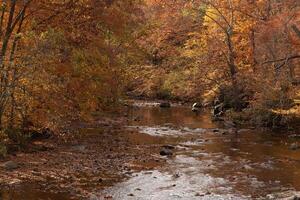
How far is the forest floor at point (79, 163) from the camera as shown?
493 inches

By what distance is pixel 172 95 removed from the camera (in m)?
45.1

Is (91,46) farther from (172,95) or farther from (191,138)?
(172,95)

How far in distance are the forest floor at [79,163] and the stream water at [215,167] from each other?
2.09ft

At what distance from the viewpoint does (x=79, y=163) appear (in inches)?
605

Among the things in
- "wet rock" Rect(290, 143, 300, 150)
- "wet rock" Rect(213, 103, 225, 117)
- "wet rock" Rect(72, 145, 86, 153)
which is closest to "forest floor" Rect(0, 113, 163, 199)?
"wet rock" Rect(72, 145, 86, 153)

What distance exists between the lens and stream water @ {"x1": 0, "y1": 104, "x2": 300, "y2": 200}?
12.3 meters

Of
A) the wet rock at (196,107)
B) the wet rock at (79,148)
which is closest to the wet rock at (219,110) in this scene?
the wet rock at (196,107)

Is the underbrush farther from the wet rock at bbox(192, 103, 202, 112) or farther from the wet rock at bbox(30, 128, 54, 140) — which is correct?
the wet rock at bbox(30, 128, 54, 140)

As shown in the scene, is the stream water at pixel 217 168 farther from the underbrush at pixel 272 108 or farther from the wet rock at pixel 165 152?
the underbrush at pixel 272 108

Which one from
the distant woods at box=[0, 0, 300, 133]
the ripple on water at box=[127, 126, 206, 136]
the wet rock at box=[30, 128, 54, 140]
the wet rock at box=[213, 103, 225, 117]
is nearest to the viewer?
the distant woods at box=[0, 0, 300, 133]

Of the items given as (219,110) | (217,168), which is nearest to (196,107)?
(219,110)

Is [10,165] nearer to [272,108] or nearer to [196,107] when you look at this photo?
[272,108]

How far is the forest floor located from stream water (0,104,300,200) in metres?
0.64

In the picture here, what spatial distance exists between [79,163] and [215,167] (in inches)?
183
